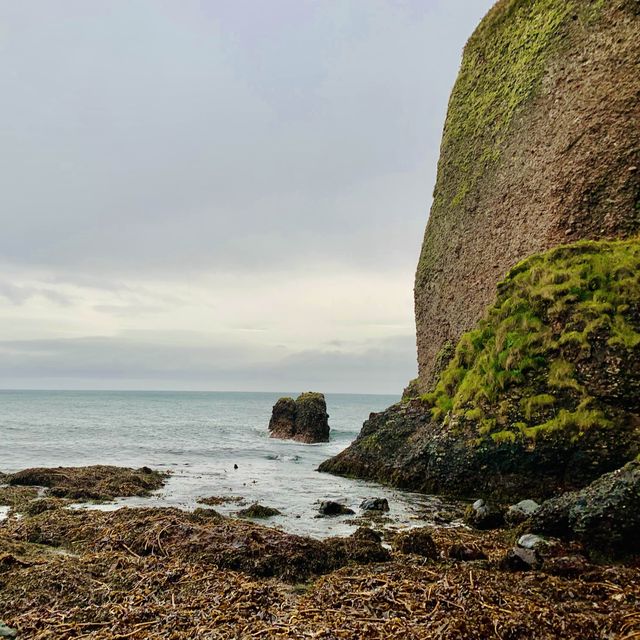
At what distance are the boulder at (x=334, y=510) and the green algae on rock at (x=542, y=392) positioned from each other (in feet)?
13.3

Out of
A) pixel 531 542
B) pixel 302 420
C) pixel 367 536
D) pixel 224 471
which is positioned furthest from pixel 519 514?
pixel 302 420

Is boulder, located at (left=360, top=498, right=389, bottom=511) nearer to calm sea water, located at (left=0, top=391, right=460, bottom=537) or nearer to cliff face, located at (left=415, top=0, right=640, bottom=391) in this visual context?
calm sea water, located at (left=0, top=391, right=460, bottom=537)

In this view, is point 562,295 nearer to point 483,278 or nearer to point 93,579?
point 483,278

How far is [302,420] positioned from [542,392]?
32882 millimetres

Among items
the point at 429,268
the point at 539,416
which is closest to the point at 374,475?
the point at 539,416

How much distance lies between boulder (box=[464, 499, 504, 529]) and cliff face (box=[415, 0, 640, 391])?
13.9 meters

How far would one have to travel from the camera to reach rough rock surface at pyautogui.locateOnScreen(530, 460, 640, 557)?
26.1 ft

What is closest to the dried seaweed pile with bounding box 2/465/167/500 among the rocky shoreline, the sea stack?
the rocky shoreline

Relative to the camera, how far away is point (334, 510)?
1279cm

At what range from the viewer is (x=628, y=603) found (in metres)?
6.01

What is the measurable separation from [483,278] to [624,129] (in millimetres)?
8700

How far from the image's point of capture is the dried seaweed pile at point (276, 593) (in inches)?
212

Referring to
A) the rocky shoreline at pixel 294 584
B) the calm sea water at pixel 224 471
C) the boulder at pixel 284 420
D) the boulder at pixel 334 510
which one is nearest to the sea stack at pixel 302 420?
Result: the boulder at pixel 284 420

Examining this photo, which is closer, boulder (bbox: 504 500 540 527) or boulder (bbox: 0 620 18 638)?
boulder (bbox: 0 620 18 638)
